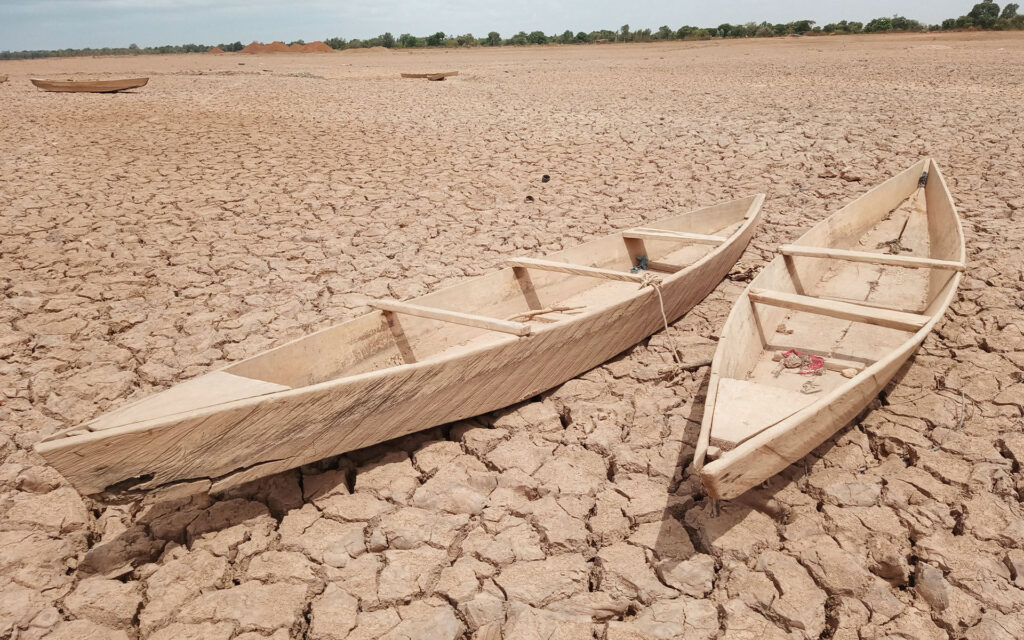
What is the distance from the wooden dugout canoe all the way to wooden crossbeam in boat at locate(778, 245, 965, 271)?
1.59 ft

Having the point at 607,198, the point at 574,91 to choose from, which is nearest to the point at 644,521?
the point at 607,198

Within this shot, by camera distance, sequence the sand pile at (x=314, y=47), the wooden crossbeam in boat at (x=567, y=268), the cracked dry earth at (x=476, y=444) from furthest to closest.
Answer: the sand pile at (x=314, y=47), the wooden crossbeam in boat at (x=567, y=268), the cracked dry earth at (x=476, y=444)

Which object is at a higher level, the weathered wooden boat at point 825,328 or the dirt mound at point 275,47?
the dirt mound at point 275,47

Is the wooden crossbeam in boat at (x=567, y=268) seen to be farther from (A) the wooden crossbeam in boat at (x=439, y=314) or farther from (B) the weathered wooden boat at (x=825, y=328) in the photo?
(A) the wooden crossbeam in boat at (x=439, y=314)

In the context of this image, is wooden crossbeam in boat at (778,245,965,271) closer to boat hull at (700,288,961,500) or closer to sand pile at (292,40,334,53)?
boat hull at (700,288,961,500)

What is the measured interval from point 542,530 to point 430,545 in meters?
0.45

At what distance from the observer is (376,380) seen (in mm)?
2320

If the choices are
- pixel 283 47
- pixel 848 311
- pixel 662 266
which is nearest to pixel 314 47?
pixel 283 47

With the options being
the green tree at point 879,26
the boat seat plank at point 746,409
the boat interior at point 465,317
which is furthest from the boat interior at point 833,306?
the green tree at point 879,26

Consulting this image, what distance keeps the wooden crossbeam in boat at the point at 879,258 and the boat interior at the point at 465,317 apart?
0.69 meters

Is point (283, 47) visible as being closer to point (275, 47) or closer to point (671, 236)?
point (275, 47)

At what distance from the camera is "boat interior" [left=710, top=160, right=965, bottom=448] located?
2.41m

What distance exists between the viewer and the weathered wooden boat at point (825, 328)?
2.15m

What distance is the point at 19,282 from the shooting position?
15.0 ft
